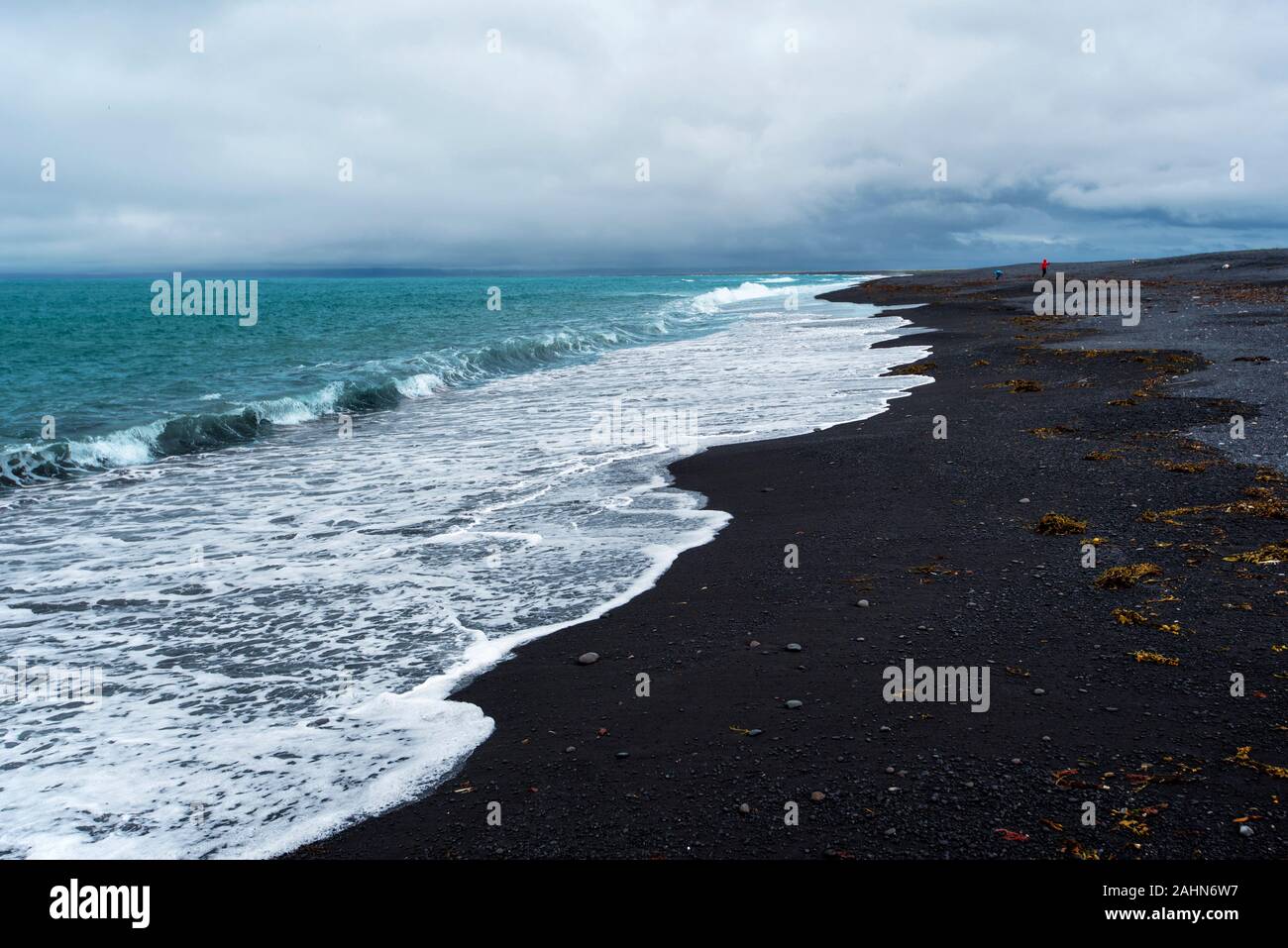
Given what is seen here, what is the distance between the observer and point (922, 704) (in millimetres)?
6277

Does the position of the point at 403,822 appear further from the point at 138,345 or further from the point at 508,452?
the point at 138,345

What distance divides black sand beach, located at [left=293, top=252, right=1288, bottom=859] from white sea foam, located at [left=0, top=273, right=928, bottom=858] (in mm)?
664

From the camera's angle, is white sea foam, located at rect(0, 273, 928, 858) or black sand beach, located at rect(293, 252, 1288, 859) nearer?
black sand beach, located at rect(293, 252, 1288, 859)

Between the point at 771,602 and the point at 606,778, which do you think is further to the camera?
the point at 771,602

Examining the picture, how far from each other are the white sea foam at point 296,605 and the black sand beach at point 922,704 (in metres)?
0.66

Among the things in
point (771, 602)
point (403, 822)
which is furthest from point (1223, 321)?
point (403, 822)

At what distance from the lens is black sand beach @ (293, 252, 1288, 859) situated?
495 cm

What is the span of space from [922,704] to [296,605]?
6.74m

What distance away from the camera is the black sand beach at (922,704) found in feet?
16.3

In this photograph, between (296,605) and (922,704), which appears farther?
(296,605)

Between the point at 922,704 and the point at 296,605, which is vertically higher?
the point at 296,605
